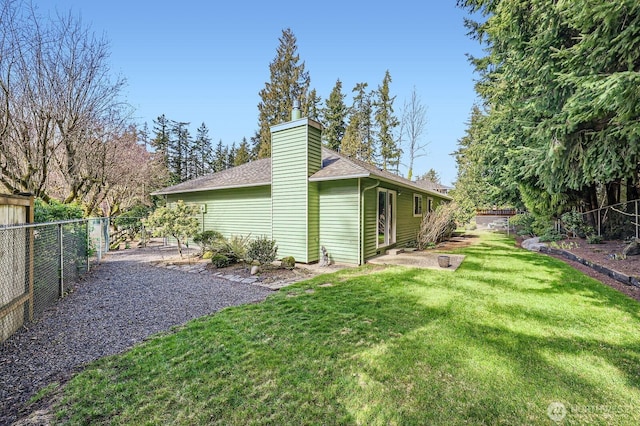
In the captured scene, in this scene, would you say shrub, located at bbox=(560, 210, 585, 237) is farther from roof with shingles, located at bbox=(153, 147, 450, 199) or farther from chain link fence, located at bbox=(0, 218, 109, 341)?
chain link fence, located at bbox=(0, 218, 109, 341)

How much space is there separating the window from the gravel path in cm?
932

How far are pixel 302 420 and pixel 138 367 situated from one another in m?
1.82

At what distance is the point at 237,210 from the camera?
34.4ft

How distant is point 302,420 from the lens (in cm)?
201

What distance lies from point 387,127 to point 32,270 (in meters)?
27.9

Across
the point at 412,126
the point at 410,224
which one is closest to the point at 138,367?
the point at 410,224

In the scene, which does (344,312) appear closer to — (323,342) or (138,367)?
(323,342)

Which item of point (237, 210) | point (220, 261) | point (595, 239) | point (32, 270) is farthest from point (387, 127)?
point (32, 270)

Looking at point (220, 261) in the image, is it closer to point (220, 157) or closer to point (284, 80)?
point (284, 80)

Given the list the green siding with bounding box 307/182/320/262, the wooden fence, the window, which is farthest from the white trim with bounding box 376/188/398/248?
the wooden fence

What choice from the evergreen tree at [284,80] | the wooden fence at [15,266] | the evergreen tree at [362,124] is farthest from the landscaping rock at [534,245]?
the evergreen tree at [284,80]

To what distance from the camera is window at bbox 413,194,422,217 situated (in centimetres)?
1286

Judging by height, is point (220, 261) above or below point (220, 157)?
below

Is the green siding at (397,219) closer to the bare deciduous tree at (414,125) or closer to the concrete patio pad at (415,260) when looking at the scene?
the concrete patio pad at (415,260)
